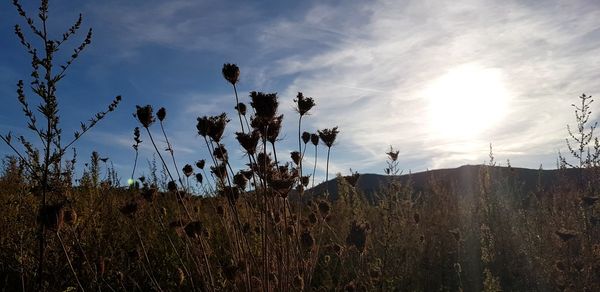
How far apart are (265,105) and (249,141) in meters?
0.30

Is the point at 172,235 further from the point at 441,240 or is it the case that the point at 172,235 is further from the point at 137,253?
the point at 441,240

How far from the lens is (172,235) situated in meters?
6.03

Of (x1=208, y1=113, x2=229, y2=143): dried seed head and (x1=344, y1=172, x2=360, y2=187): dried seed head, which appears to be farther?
(x1=344, y1=172, x2=360, y2=187): dried seed head

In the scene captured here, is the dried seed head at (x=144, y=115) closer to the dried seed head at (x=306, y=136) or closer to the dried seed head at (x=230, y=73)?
the dried seed head at (x=230, y=73)

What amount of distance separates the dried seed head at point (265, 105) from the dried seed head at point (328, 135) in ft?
3.61

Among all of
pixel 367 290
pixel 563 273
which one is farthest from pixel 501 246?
pixel 367 290

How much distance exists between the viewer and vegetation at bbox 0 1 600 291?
9.74 feet

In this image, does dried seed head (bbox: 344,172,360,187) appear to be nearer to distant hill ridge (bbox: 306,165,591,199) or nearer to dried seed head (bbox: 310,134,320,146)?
distant hill ridge (bbox: 306,165,591,199)

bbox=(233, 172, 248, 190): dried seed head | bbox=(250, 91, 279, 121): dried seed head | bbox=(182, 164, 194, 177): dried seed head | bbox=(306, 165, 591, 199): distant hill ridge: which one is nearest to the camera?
bbox=(250, 91, 279, 121): dried seed head

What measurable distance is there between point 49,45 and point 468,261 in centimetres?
517

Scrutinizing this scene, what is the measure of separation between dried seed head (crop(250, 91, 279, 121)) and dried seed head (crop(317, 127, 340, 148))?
1101mm

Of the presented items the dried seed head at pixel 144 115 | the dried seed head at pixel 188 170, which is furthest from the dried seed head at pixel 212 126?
the dried seed head at pixel 188 170

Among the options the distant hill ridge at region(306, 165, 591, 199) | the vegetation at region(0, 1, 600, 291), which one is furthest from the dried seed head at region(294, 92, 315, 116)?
the distant hill ridge at region(306, 165, 591, 199)

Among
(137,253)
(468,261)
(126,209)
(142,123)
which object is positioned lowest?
(468,261)
